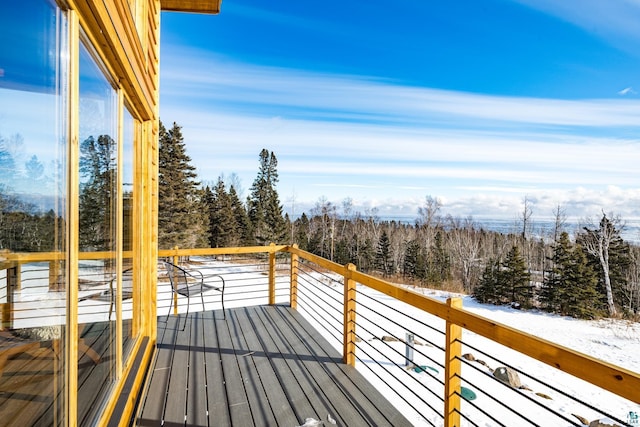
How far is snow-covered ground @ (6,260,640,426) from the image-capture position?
1.58m

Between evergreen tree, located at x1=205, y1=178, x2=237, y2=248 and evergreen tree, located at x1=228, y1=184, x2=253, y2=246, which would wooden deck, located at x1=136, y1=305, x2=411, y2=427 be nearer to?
evergreen tree, located at x1=205, y1=178, x2=237, y2=248

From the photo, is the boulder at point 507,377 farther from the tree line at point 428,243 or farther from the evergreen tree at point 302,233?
the evergreen tree at point 302,233

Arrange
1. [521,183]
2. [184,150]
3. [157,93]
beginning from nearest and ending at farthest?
[157,93] < [184,150] < [521,183]

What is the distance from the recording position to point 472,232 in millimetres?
37531

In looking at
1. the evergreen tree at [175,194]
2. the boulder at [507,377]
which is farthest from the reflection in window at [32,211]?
the evergreen tree at [175,194]

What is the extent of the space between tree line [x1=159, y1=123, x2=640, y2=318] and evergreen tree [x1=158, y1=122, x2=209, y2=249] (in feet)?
0.16

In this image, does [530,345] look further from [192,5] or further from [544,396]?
[544,396]

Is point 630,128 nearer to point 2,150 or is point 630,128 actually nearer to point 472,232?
point 472,232

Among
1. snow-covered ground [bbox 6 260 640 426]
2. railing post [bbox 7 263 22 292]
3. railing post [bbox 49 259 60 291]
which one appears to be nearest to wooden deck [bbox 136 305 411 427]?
snow-covered ground [bbox 6 260 640 426]

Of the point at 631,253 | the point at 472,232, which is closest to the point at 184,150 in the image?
the point at 631,253

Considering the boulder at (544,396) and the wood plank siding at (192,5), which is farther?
the boulder at (544,396)

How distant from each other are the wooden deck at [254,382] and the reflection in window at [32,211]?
1.45m

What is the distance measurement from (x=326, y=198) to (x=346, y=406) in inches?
1213

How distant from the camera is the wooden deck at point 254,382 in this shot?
2.32 metres
